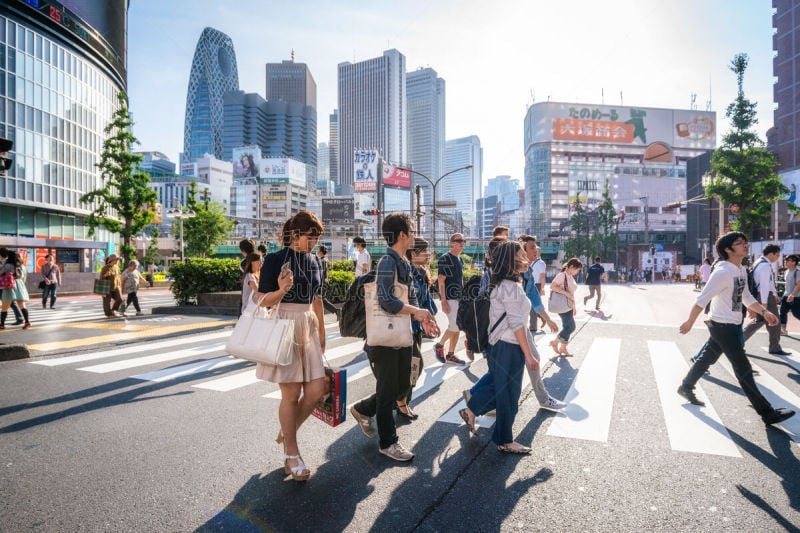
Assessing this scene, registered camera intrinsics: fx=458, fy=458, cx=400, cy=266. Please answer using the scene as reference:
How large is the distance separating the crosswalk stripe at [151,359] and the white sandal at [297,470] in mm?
4615

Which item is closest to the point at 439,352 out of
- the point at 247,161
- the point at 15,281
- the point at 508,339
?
the point at 508,339

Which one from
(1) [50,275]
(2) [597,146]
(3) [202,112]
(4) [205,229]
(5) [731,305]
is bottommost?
(5) [731,305]

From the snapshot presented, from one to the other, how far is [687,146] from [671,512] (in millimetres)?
110545

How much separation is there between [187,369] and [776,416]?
22.7ft

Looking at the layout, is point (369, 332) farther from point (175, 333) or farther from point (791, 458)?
point (175, 333)

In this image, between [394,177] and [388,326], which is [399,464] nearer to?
[388,326]

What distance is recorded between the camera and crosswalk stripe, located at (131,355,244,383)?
610 centimetres

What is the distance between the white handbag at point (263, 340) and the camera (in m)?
2.95

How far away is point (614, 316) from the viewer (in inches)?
523

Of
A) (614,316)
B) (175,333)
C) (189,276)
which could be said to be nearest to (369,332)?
(175,333)

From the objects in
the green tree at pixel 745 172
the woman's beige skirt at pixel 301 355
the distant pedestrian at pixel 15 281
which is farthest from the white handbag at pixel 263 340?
the green tree at pixel 745 172

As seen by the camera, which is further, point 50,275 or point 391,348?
point 50,275

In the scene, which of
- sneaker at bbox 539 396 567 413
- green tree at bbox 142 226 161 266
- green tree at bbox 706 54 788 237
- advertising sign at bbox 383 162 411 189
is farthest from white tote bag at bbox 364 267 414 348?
advertising sign at bbox 383 162 411 189

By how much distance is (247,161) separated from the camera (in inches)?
5118
